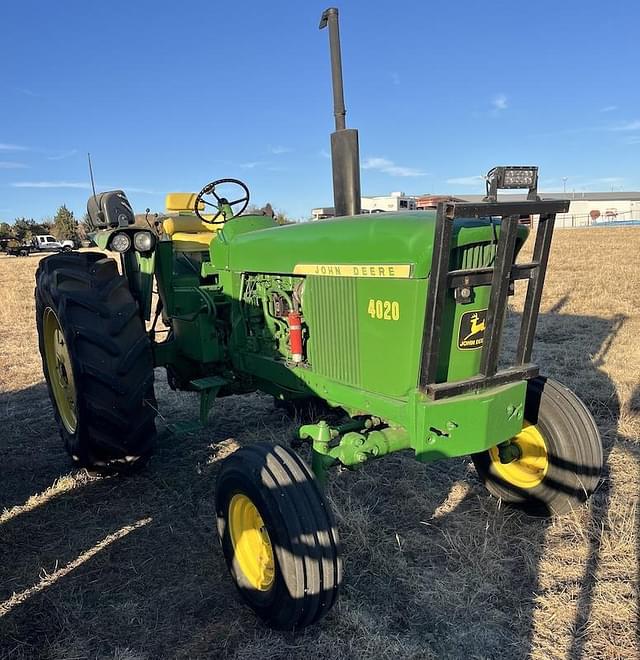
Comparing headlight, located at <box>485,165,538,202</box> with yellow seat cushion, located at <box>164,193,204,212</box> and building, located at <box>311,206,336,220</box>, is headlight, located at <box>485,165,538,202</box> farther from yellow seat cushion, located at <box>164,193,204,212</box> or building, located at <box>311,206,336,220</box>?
yellow seat cushion, located at <box>164,193,204,212</box>

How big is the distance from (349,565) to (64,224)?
56217mm

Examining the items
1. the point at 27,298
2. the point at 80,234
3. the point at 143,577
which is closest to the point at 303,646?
the point at 143,577

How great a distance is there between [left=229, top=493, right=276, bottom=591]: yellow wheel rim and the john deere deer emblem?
1.21m

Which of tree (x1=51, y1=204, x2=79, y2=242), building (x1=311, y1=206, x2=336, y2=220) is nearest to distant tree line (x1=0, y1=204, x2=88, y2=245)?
tree (x1=51, y1=204, x2=79, y2=242)

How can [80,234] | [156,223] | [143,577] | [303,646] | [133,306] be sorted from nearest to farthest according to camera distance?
[303,646] < [143,577] < [133,306] < [156,223] < [80,234]

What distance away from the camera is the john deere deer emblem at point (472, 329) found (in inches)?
105

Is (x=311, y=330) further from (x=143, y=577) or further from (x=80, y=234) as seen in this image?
(x=80, y=234)

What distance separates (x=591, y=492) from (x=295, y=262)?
205 cm

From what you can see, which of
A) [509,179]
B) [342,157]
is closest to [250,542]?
[509,179]

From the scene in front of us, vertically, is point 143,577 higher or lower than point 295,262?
lower

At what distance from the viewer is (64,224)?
173 feet

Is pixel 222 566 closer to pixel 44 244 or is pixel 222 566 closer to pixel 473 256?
pixel 473 256

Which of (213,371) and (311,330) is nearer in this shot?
(311,330)

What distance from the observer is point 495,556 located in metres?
2.93
